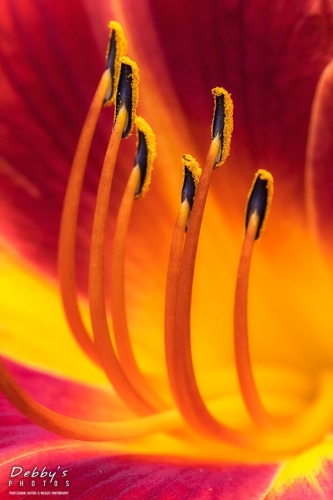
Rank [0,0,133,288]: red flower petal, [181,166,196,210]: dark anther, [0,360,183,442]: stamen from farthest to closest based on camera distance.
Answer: [0,0,133,288]: red flower petal
[181,166,196,210]: dark anther
[0,360,183,442]: stamen

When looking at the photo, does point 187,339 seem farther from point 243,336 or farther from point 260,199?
point 260,199

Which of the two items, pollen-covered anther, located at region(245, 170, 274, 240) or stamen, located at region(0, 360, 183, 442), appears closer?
stamen, located at region(0, 360, 183, 442)

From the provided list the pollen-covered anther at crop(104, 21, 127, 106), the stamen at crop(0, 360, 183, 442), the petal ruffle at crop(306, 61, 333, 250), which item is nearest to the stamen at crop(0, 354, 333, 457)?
the stamen at crop(0, 360, 183, 442)

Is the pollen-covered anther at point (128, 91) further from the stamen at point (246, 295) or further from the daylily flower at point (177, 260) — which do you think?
the stamen at point (246, 295)

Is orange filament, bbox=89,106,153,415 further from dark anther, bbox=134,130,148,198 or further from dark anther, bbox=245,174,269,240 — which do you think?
dark anther, bbox=245,174,269,240

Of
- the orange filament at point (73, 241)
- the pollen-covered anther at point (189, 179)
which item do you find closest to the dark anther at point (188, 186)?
the pollen-covered anther at point (189, 179)

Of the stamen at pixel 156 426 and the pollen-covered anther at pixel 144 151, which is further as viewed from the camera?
the pollen-covered anther at pixel 144 151

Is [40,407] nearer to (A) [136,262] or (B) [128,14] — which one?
(A) [136,262]

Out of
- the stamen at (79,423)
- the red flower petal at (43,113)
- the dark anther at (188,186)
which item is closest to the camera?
the stamen at (79,423)
